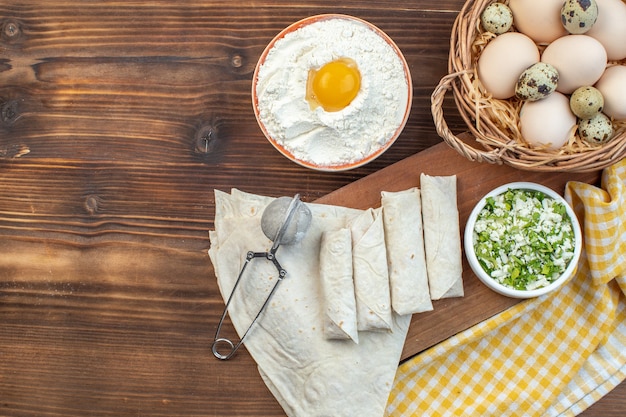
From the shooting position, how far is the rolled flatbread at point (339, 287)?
1416 mm

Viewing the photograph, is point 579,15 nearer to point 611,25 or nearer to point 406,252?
point 611,25

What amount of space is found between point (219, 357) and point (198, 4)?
0.94 meters

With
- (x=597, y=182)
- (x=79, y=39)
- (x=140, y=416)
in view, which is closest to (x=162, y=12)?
(x=79, y=39)

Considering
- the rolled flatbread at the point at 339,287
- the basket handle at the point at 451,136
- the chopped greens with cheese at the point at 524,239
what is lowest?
the rolled flatbread at the point at 339,287

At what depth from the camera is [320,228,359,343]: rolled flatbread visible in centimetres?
142

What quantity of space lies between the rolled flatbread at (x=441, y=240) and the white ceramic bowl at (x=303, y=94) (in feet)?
0.45

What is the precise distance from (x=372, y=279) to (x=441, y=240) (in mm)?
187

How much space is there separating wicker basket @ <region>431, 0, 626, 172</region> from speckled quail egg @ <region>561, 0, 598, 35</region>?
0.18 metres

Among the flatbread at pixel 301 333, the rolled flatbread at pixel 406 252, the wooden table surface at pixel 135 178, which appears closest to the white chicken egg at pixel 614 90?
the wooden table surface at pixel 135 178

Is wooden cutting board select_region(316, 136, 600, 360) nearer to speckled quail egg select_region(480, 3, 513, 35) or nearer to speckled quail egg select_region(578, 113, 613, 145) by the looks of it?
speckled quail egg select_region(578, 113, 613, 145)

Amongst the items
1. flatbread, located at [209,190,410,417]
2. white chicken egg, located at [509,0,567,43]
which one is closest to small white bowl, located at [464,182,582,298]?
flatbread, located at [209,190,410,417]

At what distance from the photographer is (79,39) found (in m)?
1.67

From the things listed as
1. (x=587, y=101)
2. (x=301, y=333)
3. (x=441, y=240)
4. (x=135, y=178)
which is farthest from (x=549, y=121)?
(x=135, y=178)

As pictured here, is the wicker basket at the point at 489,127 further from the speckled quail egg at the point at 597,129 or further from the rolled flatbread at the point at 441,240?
the rolled flatbread at the point at 441,240
